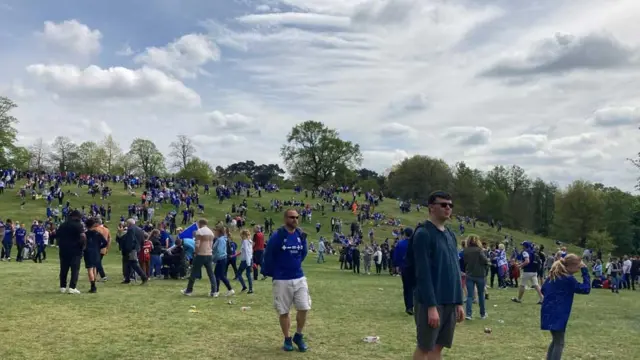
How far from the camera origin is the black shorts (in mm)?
5020

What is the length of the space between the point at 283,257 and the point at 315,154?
8176 centimetres

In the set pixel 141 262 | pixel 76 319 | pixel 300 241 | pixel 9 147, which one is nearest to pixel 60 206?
pixel 9 147

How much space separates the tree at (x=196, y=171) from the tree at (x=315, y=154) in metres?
15.8

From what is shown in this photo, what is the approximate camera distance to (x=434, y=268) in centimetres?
513

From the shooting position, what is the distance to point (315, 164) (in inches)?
3514

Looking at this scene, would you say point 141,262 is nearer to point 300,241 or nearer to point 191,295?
point 191,295

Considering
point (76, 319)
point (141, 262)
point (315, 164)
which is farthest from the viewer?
point (315, 164)

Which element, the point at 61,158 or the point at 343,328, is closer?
the point at 343,328

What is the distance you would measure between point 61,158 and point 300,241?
9844cm

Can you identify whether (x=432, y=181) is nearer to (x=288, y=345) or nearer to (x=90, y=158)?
(x=90, y=158)

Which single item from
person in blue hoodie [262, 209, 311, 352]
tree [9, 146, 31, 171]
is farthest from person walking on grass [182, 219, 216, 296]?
tree [9, 146, 31, 171]

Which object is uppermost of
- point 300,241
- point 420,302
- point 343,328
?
point 300,241

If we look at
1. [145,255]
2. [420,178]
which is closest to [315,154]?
[420,178]

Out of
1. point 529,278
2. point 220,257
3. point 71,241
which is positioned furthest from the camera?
point 529,278
